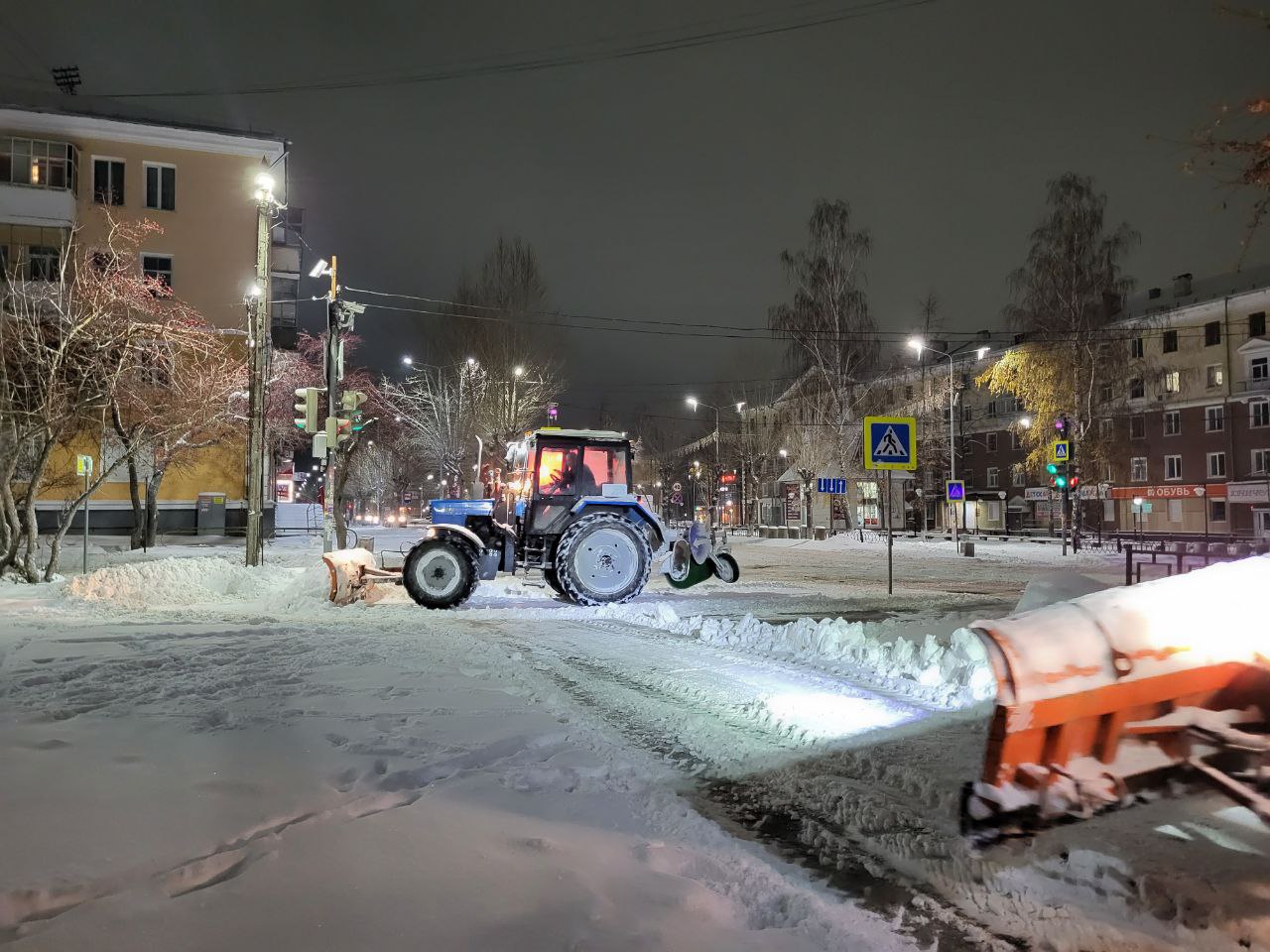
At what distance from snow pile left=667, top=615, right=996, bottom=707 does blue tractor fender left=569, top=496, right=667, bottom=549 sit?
2.78 metres

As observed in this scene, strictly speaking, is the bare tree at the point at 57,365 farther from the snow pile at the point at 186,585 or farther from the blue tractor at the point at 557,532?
the blue tractor at the point at 557,532

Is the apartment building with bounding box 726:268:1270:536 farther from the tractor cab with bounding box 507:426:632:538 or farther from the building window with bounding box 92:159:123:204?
the building window with bounding box 92:159:123:204

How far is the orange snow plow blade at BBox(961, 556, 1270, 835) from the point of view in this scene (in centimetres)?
324

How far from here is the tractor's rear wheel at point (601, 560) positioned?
498 inches

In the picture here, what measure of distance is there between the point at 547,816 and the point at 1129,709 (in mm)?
2653

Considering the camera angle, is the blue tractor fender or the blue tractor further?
the blue tractor fender

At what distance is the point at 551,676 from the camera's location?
25.1 feet

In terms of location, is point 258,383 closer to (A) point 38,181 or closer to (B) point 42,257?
(B) point 42,257

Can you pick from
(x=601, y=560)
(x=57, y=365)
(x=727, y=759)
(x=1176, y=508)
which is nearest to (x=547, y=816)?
(x=727, y=759)

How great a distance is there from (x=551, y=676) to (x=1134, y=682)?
528 centimetres

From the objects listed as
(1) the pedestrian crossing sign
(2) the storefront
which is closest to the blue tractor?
(1) the pedestrian crossing sign

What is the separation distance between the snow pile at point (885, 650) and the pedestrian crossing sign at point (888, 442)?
11.7 ft

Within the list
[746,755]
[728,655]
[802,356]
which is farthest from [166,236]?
[746,755]

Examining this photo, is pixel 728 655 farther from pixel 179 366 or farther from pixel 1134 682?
pixel 179 366
